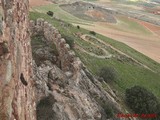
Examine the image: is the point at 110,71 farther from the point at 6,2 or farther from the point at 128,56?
the point at 6,2

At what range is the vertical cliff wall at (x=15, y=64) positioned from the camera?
1541 centimetres

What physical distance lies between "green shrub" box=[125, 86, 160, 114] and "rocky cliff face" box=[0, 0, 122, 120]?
3254 mm

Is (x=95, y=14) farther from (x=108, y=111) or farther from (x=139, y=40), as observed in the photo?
(x=108, y=111)

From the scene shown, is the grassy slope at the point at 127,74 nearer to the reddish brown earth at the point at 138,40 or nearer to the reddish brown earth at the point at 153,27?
the reddish brown earth at the point at 138,40

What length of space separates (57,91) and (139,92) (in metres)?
19.0

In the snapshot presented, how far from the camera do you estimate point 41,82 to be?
91.2 feet

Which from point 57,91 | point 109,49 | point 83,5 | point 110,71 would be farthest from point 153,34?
point 57,91

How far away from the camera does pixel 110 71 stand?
1879 inches

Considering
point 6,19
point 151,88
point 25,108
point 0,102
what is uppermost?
point 6,19

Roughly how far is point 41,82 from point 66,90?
12.1 feet

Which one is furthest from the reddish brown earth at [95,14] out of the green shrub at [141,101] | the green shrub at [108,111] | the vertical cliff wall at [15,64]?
the vertical cliff wall at [15,64]

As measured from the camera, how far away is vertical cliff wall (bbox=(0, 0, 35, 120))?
15.4 metres

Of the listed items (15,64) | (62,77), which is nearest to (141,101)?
(62,77)

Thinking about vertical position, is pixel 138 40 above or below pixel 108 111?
below
